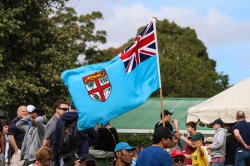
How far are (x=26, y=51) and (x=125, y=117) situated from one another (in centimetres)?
895

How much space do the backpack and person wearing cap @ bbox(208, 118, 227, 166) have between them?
4617 mm

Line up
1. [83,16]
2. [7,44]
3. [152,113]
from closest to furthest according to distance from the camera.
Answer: [7,44] → [152,113] → [83,16]

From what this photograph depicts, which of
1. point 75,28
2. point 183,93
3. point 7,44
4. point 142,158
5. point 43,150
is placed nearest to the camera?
point 142,158

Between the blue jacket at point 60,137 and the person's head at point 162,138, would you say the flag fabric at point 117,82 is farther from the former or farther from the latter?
the person's head at point 162,138

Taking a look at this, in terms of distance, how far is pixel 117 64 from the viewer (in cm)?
1394

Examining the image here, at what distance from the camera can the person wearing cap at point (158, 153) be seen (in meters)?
9.26

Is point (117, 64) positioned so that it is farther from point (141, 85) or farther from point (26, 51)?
point (26, 51)

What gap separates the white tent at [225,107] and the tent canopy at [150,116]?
17.7 m

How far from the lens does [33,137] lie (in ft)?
47.2

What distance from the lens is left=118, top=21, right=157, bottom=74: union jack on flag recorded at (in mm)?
14086

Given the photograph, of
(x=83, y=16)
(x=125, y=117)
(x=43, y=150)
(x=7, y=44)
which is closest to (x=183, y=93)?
(x=83, y=16)

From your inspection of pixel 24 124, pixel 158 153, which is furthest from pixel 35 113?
pixel 158 153

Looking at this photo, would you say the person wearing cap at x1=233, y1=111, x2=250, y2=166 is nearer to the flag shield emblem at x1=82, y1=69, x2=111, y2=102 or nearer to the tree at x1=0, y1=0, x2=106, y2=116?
the flag shield emblem at x1=82, y1=69, x2=111, y2=102

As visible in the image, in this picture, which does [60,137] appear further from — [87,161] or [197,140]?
[197,140]
